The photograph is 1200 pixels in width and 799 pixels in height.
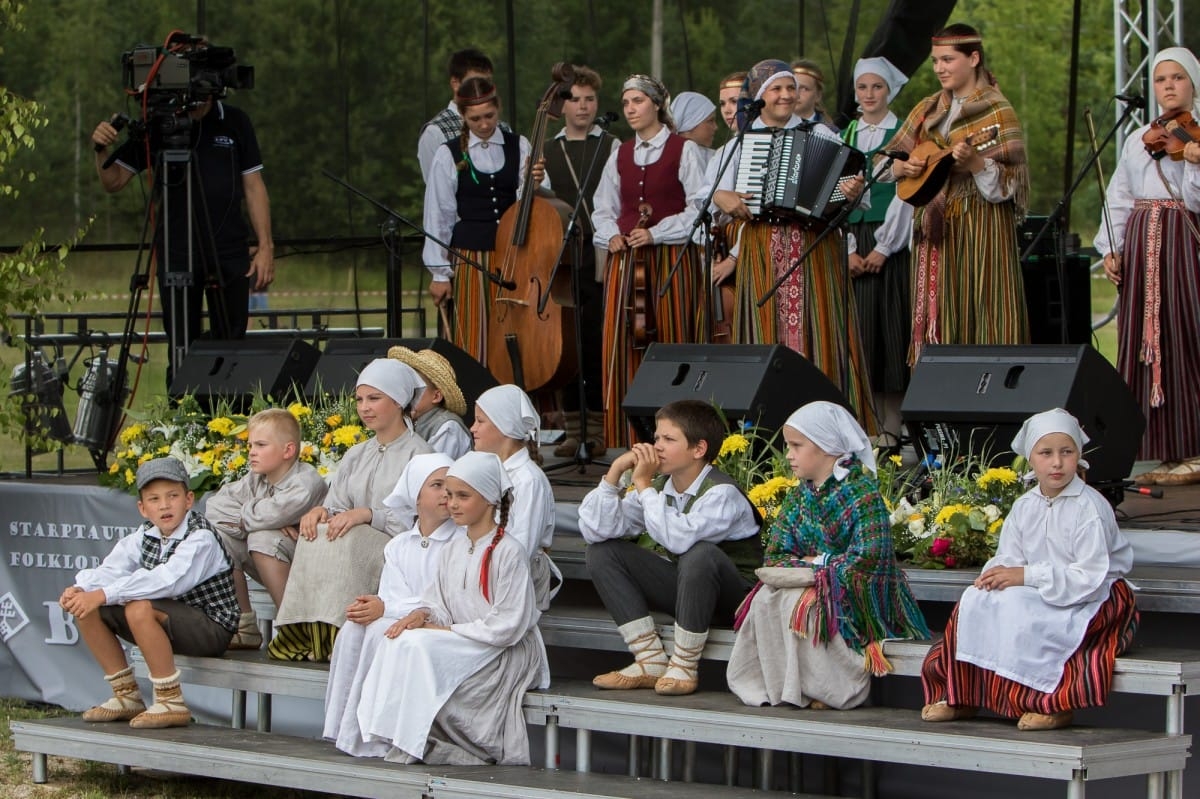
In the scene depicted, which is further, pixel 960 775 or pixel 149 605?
pixel 149 605

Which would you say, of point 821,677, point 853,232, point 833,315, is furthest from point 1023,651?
point 853,232

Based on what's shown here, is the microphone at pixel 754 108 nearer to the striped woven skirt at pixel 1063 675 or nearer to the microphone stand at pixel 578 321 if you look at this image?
the microphone stand at pixel 578 321

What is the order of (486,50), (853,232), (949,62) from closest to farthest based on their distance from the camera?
(949,62) → (853,232) → (486,50)

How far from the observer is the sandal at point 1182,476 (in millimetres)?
6324

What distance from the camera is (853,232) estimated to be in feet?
26.0

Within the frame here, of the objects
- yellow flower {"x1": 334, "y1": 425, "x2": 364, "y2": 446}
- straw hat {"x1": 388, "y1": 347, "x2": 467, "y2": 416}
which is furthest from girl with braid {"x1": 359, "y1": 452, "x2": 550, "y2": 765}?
yellow flower {"x1": 334, "y1": 425, "x2": 364, "y2": 446}

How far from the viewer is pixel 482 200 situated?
311 inches

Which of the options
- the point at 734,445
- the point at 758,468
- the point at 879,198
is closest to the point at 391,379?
the point at 734,445

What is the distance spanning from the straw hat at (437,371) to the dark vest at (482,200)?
186cm

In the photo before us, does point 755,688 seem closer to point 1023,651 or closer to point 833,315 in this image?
point 1023,651

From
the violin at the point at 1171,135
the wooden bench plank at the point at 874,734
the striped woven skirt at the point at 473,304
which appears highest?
the violin at the point at 1171,135

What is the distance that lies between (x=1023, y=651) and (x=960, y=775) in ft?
2.51

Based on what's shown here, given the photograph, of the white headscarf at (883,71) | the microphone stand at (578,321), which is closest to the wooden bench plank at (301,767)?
the microphone stand at (578,321)

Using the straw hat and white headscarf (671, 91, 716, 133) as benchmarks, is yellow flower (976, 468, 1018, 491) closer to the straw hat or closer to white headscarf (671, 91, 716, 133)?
the straw hat
